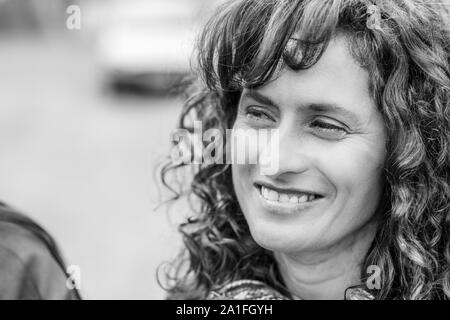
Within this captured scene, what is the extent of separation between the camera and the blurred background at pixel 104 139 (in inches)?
265

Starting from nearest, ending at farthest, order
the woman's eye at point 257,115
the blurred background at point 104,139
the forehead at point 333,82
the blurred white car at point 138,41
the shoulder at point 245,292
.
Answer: the forehead at point 333,82
the woman's eye at point 257,115
the shoulder at point 245,292
the blurred background at point 104,139
the blurred white car at point 138,41

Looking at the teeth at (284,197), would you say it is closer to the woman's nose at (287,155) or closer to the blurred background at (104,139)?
the woman's nose at (287,155)

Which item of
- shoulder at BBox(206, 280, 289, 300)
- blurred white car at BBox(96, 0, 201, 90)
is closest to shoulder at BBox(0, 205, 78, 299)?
shoulder at BBox(206, 280, 289, 300)

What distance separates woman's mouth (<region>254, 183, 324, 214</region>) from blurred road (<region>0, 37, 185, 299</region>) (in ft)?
2.90

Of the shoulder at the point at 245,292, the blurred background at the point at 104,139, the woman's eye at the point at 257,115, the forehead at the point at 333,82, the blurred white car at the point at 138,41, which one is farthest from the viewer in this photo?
the blurred white car at the point at 138,41

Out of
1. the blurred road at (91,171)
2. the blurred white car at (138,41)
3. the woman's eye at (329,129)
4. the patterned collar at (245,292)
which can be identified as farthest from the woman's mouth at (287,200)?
the blurred white car at (138,41)

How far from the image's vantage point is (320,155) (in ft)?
6.91

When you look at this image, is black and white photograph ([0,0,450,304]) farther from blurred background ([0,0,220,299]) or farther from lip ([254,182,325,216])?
blurred background ([0,0,220,299])

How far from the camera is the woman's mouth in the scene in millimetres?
2152

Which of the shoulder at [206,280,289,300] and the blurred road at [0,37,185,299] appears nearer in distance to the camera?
the shoulder at [206,280,289,300]

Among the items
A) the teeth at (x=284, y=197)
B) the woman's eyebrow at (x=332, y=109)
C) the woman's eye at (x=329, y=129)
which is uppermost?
the woman's eyebrow at (x=332, y=109)

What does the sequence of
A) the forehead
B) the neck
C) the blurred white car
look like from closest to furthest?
the forehead, the neck, the blurred white car
